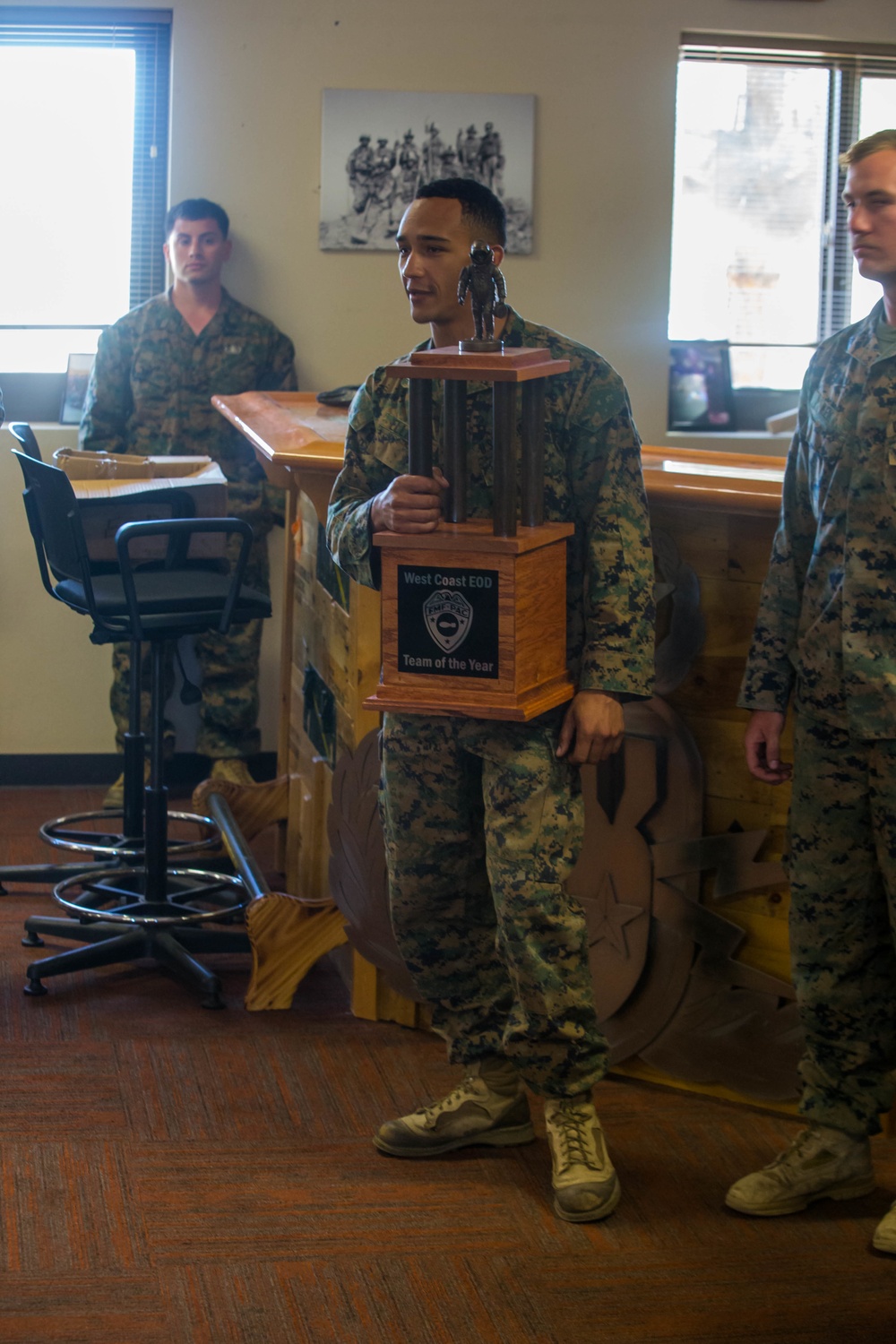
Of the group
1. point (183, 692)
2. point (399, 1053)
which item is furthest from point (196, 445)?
point (399, 1053)

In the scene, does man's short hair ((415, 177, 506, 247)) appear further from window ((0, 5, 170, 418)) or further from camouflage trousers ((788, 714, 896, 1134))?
window ((0, 5, 170, 418))

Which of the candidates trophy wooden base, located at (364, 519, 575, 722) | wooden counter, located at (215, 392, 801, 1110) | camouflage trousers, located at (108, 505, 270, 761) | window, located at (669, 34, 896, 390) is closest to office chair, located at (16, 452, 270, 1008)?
wooden counter, located at (215, 392, 801, 1110)

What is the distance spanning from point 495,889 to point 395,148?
10.5 feet

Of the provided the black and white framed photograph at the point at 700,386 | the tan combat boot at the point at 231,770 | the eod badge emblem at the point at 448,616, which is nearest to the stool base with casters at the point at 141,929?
the tan combat boot at the point at 231,770

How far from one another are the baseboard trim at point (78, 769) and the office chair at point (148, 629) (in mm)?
1401

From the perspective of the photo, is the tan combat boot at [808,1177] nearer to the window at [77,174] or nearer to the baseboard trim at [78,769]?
the baseboard trim at [78,769]

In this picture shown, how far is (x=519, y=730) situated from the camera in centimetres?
224

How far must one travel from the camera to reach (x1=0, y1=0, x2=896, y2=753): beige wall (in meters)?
4.68

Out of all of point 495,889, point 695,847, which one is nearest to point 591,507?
point 495,889

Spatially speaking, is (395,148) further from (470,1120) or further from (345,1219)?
(345,1219)

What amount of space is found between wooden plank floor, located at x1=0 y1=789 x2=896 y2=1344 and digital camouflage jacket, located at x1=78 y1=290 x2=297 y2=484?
7.27 feet

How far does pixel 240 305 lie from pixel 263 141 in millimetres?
528

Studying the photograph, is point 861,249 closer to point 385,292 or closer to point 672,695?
point 672,695

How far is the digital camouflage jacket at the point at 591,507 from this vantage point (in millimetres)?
2195
